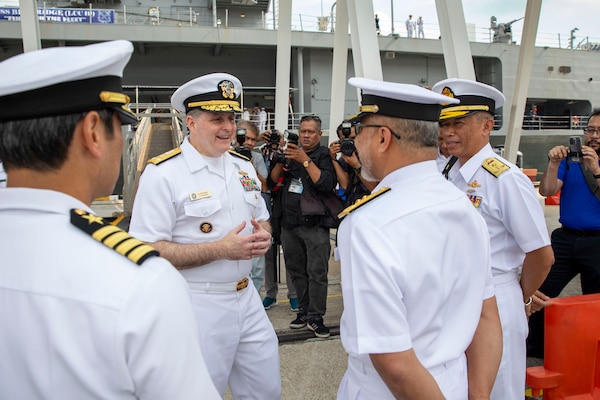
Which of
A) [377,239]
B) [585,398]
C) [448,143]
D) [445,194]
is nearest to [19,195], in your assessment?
[377,239]

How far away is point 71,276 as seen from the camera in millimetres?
764

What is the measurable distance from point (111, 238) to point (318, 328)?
3.44 meters

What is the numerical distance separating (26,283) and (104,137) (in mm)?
329

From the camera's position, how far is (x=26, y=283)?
2.55 ft

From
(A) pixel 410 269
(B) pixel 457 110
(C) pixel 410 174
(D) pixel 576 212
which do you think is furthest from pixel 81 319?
(D) pixel 576 212

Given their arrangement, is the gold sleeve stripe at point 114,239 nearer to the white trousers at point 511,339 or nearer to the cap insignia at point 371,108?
the cap insignia at point 371,108

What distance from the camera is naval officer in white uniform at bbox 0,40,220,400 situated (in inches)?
29.7

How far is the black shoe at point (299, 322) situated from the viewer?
13.7 ft

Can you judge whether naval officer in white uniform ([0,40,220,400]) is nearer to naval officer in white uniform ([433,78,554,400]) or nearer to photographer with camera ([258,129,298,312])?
naval officer in white uniform ([433,78,554,400])

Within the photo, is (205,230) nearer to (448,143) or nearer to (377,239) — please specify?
(377,239)

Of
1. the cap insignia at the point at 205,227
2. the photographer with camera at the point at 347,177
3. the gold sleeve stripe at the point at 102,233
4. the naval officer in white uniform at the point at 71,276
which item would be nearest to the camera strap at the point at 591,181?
the photographer with camera at the point at 347,177

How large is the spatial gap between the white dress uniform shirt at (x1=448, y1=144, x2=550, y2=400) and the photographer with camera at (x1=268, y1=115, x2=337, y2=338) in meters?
1.88

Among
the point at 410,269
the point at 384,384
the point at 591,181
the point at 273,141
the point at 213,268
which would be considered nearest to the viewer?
the point at 410,269

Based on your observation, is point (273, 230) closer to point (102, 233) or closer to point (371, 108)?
point (371, 108)
